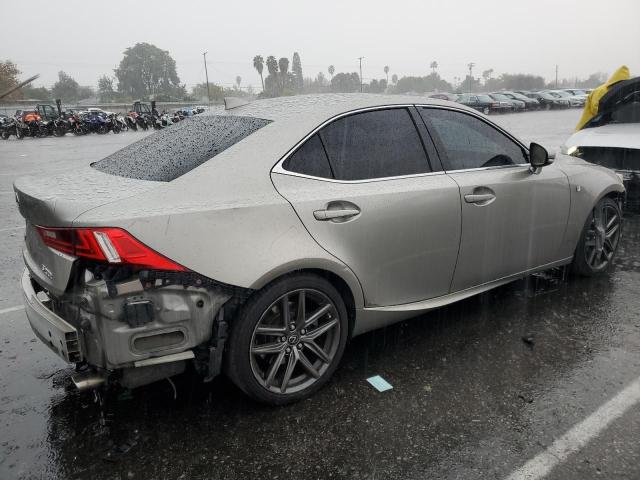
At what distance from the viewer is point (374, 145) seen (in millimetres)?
3010

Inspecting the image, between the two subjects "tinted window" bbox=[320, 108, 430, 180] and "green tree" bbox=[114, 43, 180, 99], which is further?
"green tree" bbox=[114, 43, 180, 99]

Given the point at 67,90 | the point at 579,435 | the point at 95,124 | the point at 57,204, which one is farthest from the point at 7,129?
the point at 67,90

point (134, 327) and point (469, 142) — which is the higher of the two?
point (469, 142)

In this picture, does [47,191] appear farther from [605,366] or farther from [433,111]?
[605,366]

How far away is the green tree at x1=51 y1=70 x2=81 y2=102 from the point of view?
362 feet

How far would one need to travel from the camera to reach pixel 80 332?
231 centimetres

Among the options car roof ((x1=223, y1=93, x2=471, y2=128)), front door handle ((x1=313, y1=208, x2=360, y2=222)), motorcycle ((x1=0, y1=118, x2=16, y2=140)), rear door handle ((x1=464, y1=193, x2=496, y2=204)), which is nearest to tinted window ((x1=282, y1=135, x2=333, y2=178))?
car roof ((x1=223, y1=93, x2=471, y2=128))

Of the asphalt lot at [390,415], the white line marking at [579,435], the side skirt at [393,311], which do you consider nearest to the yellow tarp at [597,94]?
the asphalt lot at [390,415]

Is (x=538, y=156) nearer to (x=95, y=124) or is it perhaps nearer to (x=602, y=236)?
(x=602, y=236)

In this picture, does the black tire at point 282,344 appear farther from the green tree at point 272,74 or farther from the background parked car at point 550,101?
the green tree at point 272,74

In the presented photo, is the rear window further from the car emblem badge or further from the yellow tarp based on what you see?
the yellow tarp

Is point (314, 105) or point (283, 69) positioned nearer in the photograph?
point (314, 105)

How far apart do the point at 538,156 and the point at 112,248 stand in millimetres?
2872

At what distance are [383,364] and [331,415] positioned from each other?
0.62 metres
